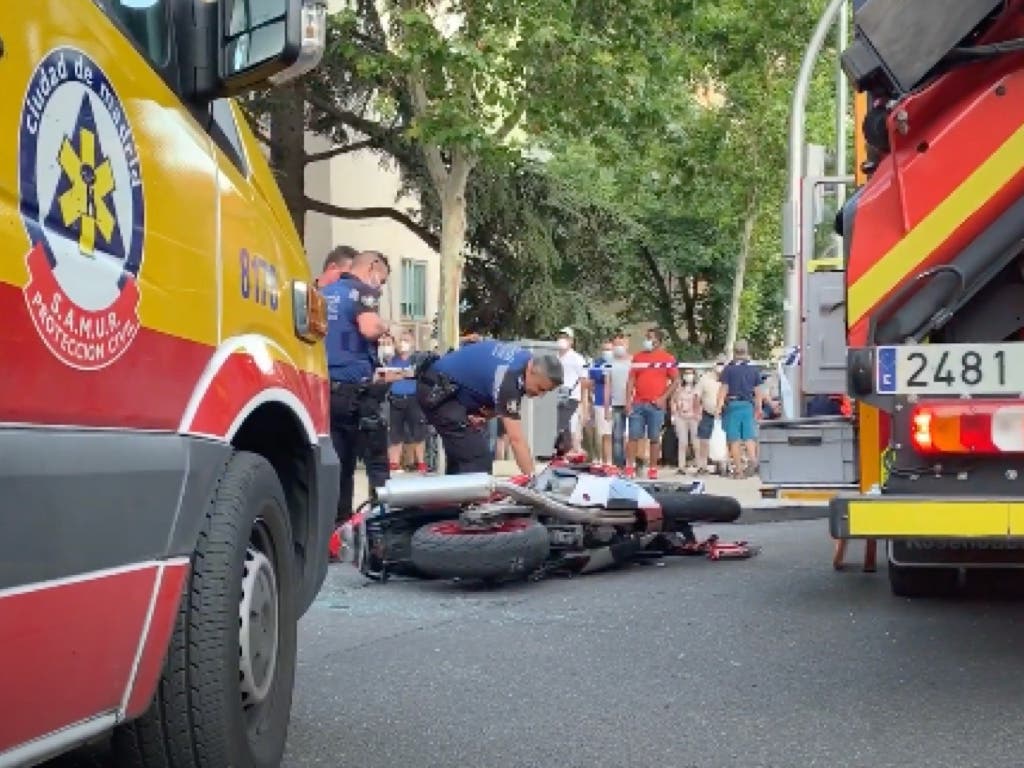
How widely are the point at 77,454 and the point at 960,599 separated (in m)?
5.59

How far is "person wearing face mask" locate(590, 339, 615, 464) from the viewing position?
17.7 metres

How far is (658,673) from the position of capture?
18.6 feet

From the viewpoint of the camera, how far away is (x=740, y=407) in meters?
17.3

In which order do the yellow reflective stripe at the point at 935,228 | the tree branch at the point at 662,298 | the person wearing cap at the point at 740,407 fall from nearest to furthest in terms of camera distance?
the yellow reflective stripe at the point at 935,228 → the person wearing cap at the point at 740,407 → the tree branch at the point at 662,298

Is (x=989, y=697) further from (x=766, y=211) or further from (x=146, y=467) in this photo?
(x=766, y=211)

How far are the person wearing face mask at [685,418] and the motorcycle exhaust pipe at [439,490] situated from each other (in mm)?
10456

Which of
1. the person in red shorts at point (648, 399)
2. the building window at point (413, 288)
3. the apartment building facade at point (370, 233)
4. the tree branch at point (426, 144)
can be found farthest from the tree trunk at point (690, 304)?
the person in red shorts at point (648, 399)

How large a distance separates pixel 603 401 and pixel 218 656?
14.6 meters

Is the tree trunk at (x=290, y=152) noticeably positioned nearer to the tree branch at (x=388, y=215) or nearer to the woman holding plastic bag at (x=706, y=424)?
the tree branch at (x=388, y=215)

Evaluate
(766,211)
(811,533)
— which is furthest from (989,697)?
(766,211)

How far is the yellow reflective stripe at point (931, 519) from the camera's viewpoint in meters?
5.08

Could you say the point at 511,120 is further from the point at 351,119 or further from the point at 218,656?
the point at 218,656

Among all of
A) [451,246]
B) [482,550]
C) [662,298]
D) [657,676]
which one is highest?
[662,298]

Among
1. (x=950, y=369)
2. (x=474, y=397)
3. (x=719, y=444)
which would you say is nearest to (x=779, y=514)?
(x=474, y=397)
